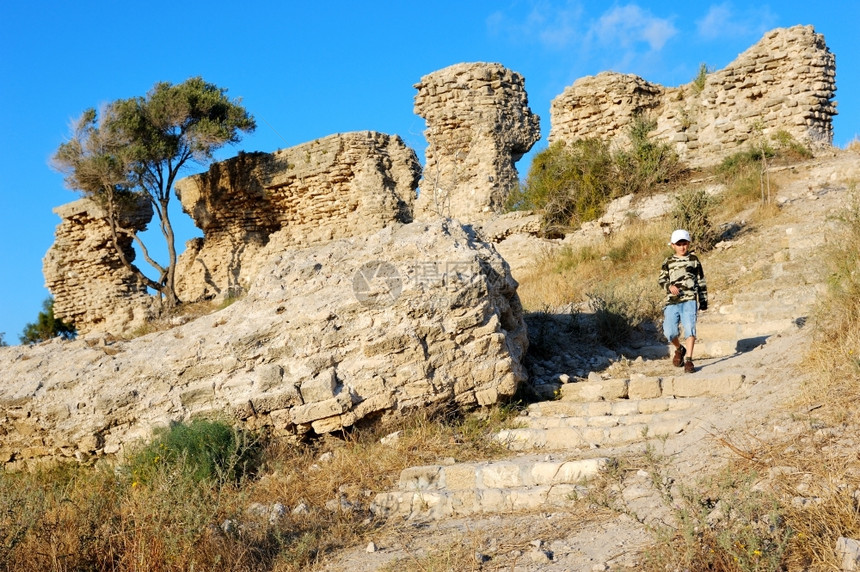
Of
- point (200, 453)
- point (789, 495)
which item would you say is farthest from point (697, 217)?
point (200, 453)

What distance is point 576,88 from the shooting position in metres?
16.8

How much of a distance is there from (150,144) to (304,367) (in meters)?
13.9

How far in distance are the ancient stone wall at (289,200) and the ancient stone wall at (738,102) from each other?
4644 mm

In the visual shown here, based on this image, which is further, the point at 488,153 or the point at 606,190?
the point at 488,153

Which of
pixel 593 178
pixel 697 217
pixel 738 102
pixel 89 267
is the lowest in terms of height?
pixel 697 217

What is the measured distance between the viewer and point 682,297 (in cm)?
682

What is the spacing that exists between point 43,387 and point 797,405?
542 cm

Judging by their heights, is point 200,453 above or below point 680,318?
below

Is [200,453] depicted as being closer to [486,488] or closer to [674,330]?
[486,488]

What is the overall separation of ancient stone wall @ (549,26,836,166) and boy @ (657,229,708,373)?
8671 millimetres

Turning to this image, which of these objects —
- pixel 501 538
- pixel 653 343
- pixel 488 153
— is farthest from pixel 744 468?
pixel 488 153

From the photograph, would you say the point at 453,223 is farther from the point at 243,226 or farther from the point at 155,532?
the point at 243,226

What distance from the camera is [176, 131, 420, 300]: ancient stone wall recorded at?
55.6 feet

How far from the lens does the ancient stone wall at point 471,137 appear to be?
16.0 meters
